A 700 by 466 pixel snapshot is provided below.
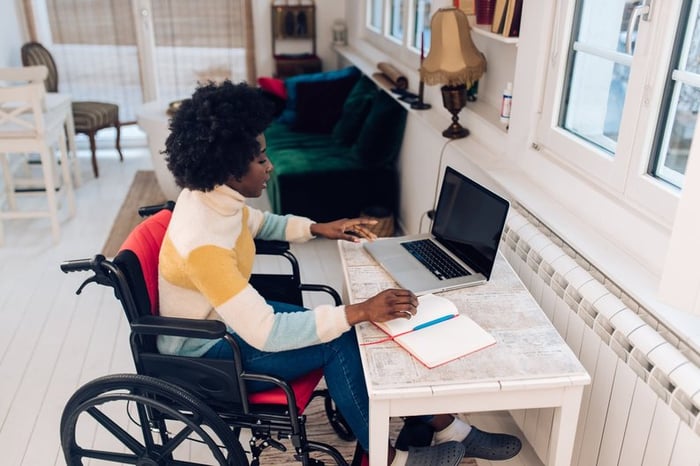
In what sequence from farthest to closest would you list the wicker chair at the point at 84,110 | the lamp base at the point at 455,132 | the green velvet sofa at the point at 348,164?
1. the wicker chair at the point at 84,110
2. the green velvet sofa at the point at 348,164
3. the lamp base at the point at 455,132

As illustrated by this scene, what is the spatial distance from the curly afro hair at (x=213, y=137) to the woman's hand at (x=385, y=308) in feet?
1.55

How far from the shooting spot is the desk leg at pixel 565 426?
1426 millimetres

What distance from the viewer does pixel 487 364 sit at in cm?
143

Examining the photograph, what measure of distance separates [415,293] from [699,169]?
30.7 inches

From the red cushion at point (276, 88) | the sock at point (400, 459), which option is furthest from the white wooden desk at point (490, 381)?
the red cushion at point (276, 88)

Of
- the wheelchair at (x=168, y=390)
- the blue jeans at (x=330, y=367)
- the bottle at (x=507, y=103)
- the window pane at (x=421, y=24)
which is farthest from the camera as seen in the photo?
the window pane at (x=421, y=24)

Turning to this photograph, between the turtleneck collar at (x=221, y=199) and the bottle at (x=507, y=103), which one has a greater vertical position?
the bottle at (x=507, y=103)

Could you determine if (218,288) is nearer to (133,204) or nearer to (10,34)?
(133,204)

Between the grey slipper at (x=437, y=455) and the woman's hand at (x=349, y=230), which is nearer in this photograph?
the grey slipper at (x=437, y=455)

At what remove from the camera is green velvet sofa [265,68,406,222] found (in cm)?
365

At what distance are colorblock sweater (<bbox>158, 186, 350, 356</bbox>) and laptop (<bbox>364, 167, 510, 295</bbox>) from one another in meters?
0.35

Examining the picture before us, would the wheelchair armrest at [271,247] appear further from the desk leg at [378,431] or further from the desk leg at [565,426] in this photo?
the desk leg at [565,426]

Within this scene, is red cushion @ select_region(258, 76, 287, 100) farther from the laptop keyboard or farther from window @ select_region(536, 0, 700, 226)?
the laptop keyboard

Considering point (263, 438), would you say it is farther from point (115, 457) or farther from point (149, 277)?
point (149, 277)
